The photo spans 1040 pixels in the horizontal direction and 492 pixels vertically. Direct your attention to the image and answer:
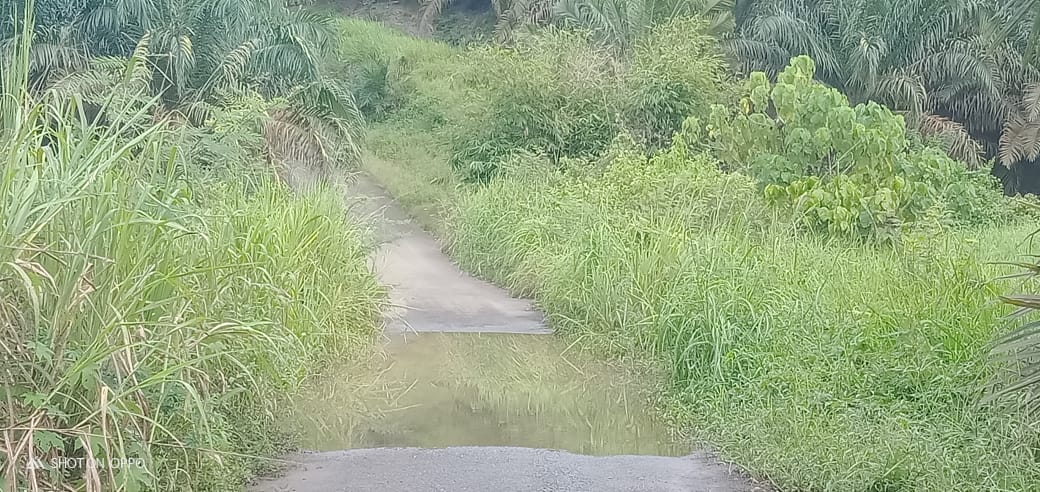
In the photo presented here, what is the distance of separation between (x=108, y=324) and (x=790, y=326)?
4147mm

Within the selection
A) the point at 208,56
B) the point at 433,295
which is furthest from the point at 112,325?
the point at 208,56

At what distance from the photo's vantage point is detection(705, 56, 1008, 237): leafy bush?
945 centimetres

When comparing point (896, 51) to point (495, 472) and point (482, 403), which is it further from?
point (495, 472)

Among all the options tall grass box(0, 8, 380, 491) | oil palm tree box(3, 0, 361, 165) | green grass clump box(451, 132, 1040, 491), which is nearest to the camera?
tall grass box(0, 8, 380, 491)

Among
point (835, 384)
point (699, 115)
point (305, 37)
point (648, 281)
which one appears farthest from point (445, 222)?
point (835, 384)

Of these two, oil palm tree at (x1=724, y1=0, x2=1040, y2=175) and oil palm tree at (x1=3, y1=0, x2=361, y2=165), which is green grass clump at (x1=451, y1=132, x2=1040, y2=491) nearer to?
oil palm tree at (x1=3, y1=0, x2=361, y2=165)

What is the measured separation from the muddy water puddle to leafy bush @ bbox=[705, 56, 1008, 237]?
127 inches

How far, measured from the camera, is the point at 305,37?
12750 millimetres

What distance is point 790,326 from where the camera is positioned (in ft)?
20.5

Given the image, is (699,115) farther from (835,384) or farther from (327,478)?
(327,478)

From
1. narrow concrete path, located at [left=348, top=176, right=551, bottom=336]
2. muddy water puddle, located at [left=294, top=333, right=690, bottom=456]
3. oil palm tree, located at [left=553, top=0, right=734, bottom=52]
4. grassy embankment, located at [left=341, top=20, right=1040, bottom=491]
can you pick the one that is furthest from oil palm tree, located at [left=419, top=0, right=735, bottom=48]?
muddy water puddle, located at [left=294, top=333, right=690, bottom=456]

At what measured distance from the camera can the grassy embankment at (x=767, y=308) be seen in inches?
186

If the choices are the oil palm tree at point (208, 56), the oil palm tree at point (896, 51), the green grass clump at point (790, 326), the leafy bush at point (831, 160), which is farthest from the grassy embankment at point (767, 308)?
the oil palm tree at point (896, 51)

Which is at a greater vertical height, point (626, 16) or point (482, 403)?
point (626, 16)
